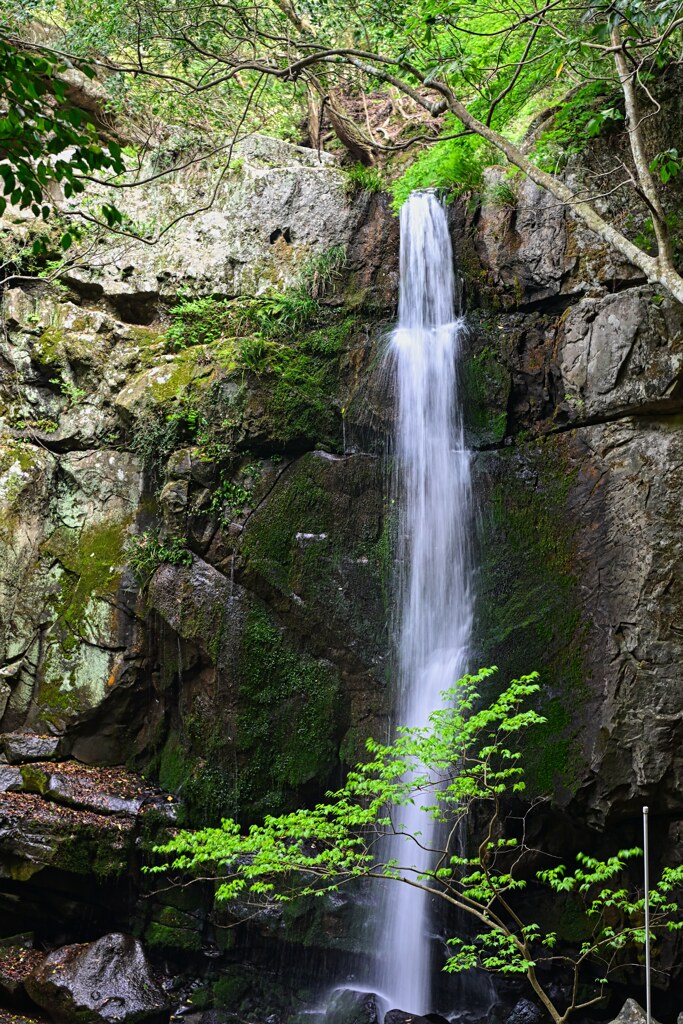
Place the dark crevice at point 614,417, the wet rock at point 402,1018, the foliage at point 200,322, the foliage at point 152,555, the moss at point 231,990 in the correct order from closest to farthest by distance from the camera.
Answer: the wet rock at point 402,1018, the moss at point 231,990, the dark crevice at point 614,417, the foliage at point 152,555, the foliage at point 200,322

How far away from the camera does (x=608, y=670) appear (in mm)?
6738

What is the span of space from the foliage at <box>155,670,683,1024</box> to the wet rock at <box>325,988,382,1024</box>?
0.87 meters

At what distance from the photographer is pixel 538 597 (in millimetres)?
7363

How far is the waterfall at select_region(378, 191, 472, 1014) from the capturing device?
6930mm

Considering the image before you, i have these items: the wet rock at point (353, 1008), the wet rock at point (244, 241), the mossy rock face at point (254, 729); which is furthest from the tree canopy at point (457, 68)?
the wet rock at point (353, 1008)

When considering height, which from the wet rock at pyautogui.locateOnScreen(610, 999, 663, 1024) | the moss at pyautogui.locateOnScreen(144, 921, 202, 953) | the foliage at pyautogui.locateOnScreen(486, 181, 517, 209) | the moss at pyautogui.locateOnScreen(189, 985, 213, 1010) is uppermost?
the foliage at pyautogui.locateOnScreen(486, 181, 517, 209)

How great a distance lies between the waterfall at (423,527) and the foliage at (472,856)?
0.34 meters

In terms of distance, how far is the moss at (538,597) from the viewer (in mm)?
6707

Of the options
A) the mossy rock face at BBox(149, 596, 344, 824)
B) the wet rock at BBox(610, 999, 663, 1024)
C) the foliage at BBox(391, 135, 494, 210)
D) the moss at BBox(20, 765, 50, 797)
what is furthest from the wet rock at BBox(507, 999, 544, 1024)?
the foliage at BBox(391, 135, 494, 210)

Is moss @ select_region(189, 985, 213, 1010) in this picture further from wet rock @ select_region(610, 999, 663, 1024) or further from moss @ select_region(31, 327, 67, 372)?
moss @ select_region(31, 327, 67, 372)

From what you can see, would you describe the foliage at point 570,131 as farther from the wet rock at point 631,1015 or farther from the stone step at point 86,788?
the stone step at point 86,788

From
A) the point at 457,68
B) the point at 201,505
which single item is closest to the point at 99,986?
the point at 201,505

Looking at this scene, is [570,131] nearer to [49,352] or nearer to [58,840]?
[49,352]

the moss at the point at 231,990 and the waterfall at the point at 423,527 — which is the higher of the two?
the waterfall at the point at 423,527
